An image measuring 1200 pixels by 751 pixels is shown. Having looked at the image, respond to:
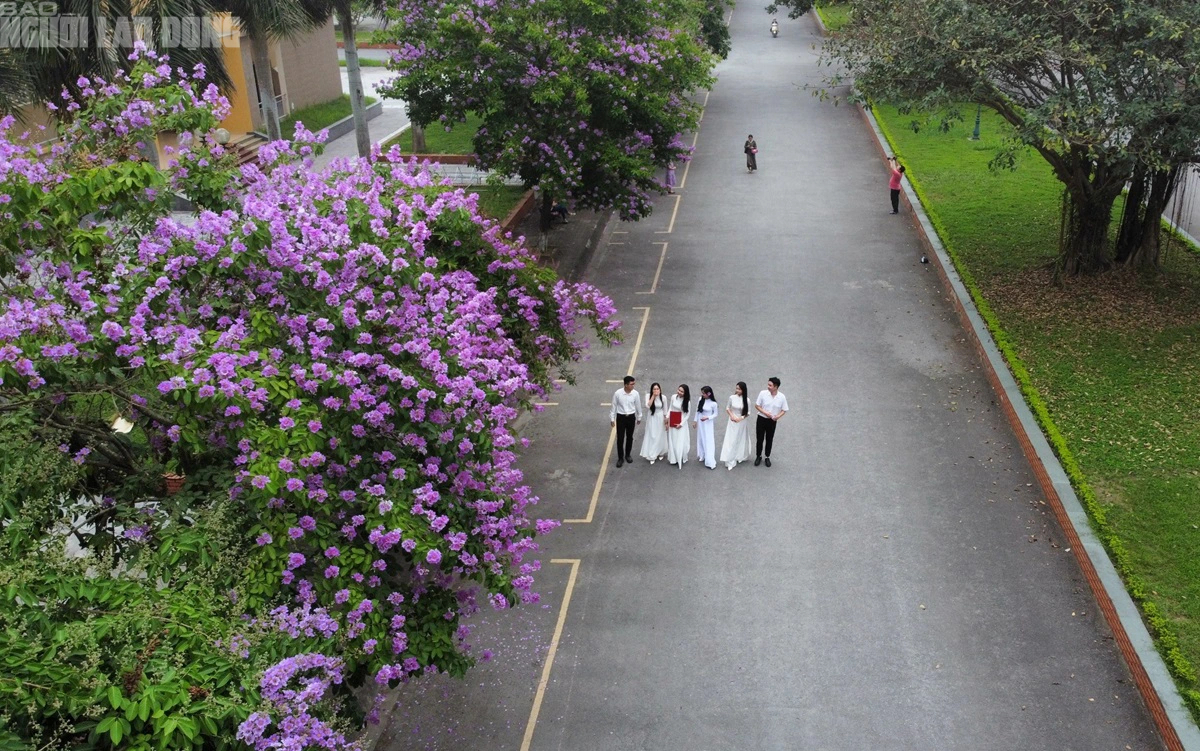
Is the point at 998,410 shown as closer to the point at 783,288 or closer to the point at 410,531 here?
the point at 783,288

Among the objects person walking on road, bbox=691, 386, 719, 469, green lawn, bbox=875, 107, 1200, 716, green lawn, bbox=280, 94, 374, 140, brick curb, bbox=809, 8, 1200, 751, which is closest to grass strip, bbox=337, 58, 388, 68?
green lawn, bbox=280, 94, 374, 140

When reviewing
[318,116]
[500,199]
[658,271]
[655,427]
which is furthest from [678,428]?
[318,116]

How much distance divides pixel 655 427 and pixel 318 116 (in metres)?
25.9

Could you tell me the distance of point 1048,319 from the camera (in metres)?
19.1

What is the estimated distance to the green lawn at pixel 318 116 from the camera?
34688 millimetres

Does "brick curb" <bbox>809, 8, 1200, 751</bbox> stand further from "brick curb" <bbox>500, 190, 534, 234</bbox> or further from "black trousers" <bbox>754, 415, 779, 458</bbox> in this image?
"brick curb" <bbox>500, 190, 534, 234</bbox>

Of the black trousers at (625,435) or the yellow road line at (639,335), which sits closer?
the black trousers at (625,435)

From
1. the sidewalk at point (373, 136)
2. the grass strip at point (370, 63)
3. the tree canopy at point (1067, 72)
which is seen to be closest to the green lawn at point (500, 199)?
the sidewalk at point (373, 136)

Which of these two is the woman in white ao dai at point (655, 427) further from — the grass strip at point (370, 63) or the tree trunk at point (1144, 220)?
the grass strip at point (370, 63)

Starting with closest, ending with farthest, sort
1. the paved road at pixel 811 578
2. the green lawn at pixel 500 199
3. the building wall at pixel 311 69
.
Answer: the paved road at pixel 811 578
the green lawn at pixel 500 199
the building wall at pixel 311 69

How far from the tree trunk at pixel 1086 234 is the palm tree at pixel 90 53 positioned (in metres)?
15.2

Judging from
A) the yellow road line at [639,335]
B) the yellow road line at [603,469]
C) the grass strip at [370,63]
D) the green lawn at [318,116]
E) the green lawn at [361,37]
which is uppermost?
the green lawn at [361,37]

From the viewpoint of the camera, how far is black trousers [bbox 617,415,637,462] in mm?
14922

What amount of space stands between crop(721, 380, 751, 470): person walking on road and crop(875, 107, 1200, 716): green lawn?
4.23 meters
